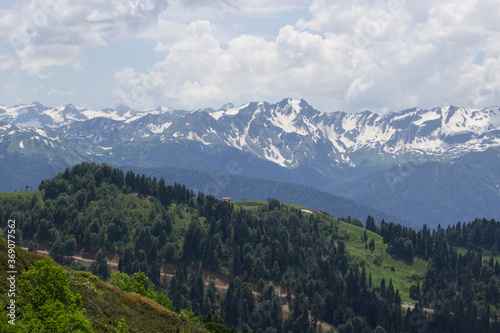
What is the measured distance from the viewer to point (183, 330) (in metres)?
97.5

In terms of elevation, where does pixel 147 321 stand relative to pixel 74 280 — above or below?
below

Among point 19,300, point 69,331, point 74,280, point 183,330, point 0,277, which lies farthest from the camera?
point 183,330

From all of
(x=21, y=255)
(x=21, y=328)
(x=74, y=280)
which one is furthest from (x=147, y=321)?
(x=21, y=328)

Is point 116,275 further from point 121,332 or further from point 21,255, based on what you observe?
point 121,332

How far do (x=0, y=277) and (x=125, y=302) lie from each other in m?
28.2

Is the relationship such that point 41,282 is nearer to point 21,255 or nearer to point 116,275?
point 21,255

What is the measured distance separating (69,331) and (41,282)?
11439 millimetres

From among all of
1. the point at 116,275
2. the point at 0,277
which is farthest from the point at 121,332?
the point at 116,275

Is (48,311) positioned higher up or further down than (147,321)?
higher up

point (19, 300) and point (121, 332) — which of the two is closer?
point (19, 300)

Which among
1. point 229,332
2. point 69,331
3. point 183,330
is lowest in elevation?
point 229,332

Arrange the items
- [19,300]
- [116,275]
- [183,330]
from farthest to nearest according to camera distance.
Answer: [116,275] → [183,330] → [19,300]

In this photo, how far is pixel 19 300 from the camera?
7000 cm

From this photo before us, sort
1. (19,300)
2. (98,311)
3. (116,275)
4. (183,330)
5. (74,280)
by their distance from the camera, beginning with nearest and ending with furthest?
(19,300) → (98,311) → (74,280) → (183,330) → (116,275)
